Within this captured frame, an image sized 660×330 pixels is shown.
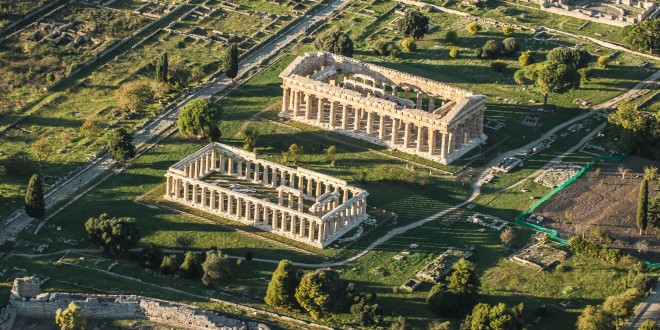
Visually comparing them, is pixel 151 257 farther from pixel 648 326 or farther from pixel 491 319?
pixel 648 326

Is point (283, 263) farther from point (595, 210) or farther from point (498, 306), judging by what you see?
point (595, 210)

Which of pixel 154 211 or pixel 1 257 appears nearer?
pixel 1 257

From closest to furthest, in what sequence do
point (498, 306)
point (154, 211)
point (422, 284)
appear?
point (498, 306)
point (422, 284)
point (154, 211)

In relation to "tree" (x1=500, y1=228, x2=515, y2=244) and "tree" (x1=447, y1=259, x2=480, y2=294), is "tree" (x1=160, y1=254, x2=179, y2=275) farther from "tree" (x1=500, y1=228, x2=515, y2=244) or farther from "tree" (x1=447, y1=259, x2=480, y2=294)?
"tree" (x1=500, y1=228, x2=515, y2=244)

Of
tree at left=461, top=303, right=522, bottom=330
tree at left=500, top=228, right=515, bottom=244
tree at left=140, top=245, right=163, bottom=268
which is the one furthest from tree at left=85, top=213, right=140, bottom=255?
tree at left=500, top=228, right=515, bottom=244

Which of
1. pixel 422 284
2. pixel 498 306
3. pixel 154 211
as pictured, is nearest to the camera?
pixel 498 306

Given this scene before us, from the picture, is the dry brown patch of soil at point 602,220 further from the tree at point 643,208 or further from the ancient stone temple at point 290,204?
the ancient stone temple at point 290,204

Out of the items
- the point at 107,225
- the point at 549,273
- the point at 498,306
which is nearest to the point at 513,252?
the point at 549,273
